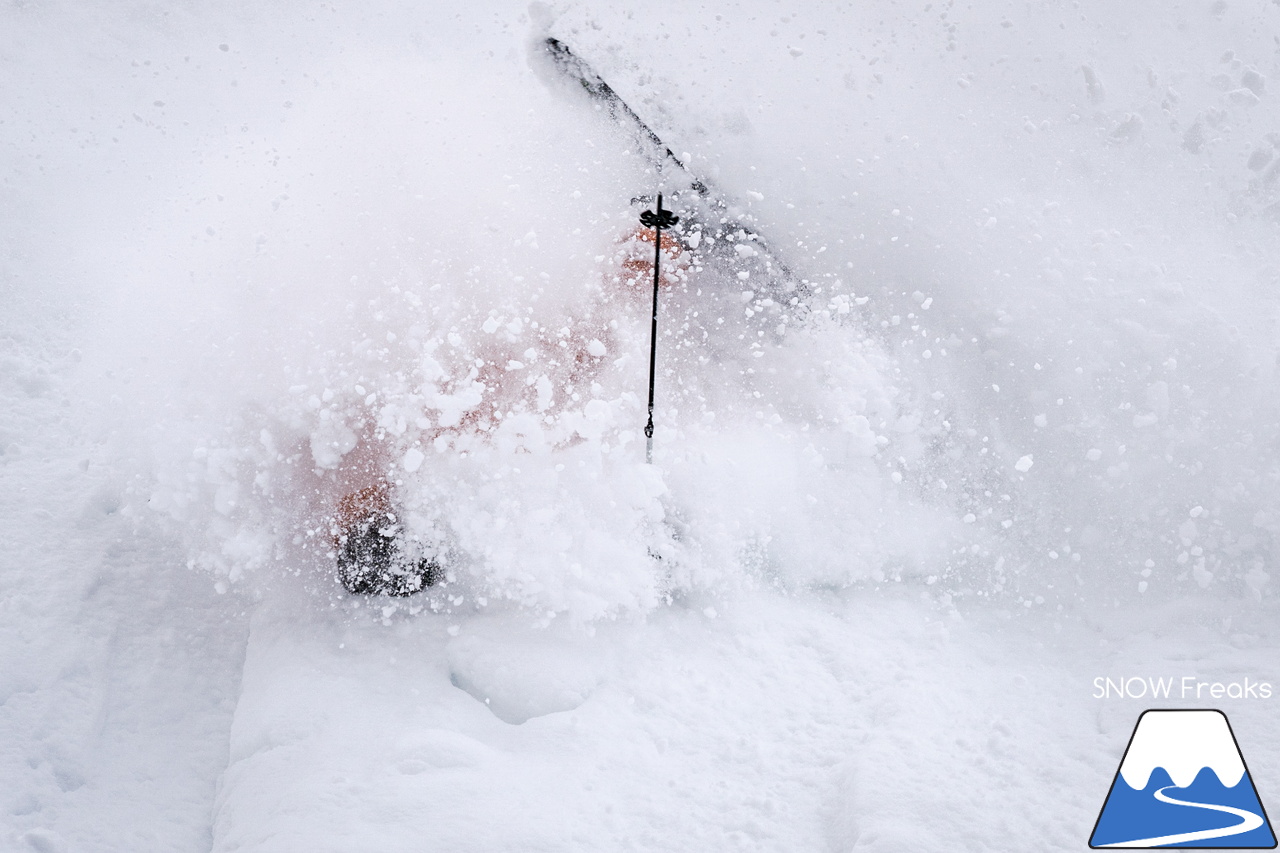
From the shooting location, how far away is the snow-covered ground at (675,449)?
3.16 m

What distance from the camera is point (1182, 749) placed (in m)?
3.05

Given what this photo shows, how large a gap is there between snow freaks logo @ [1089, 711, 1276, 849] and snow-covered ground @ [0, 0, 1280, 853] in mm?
119

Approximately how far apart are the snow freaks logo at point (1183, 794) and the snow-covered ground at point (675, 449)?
0.39ft

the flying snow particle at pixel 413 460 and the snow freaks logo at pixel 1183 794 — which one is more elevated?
the flying snow particle at pixel 413 460

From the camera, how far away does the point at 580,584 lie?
3.78 metres

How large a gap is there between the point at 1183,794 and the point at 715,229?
3654 millimetres

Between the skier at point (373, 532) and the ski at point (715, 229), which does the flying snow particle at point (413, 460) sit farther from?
the ski at point (715, 229)

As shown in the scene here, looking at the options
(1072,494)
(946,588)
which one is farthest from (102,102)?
(1072,494)

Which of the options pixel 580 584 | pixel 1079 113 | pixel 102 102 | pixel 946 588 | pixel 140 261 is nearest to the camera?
pixel 580 584

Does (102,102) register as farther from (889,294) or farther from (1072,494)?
(1072,494)

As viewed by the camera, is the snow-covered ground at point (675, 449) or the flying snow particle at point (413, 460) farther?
the flying snow particle at point (413, 460)

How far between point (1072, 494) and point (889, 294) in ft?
5.13

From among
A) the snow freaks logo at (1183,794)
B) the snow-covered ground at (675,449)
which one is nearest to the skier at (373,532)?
the snow-covered ground at (675,449)

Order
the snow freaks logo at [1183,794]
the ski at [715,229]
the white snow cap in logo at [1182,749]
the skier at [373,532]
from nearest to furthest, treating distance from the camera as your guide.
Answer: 1. the snow freaks logo at [1183,794]
2. the white snow cap in logo at [1182,749]
3. the skier at [373,532]
4. the ski at [715,229]
